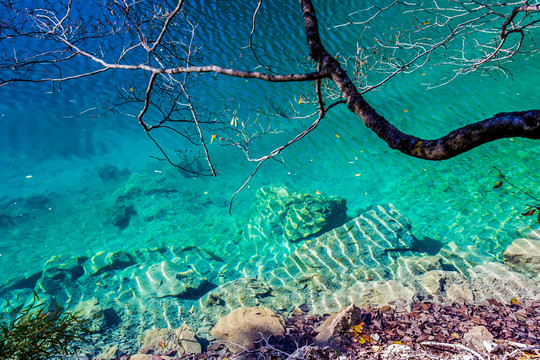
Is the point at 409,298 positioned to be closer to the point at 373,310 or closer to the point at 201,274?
the point at 373,310

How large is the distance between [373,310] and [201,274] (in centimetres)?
410

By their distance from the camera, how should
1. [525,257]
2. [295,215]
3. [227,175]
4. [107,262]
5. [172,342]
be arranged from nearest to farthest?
[172,342], [525,257], [107,262], [295,215], [227,175]

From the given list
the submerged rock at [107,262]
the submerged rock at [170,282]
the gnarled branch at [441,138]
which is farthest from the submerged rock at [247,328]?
the submerged rock at [107,262]

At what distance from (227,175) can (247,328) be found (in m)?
7.57

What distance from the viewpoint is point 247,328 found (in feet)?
13.5

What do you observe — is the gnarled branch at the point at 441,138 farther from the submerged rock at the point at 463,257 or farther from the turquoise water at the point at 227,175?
the turquoise water at the point at 227,175

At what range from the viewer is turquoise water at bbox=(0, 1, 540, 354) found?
730 cm

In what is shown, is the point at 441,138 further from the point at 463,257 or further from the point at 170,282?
the point at 170,282

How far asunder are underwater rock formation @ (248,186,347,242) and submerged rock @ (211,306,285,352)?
332 cm

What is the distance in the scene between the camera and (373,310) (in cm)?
425

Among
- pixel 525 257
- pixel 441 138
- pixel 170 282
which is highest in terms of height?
pixel 170 282

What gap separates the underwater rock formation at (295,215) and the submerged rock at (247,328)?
3.32 meters

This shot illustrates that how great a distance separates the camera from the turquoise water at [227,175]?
730 centimetres

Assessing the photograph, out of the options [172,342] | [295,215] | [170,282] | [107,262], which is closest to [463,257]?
[295,215]
